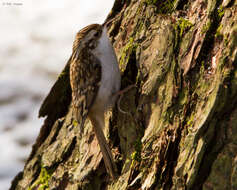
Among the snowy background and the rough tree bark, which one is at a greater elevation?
the snowy background

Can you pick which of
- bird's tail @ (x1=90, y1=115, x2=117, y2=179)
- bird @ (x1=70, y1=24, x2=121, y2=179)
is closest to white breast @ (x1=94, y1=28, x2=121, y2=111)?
bird @ (x1=70, y1=24, x2=121, y2=179)

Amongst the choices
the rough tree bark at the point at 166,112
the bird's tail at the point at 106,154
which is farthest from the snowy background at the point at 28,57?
the bird's tail at the point at 106,154

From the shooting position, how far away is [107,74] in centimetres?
278

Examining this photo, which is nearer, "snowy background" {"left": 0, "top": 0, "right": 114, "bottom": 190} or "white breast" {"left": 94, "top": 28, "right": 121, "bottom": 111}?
"white breast" {"left": 94, "top": 28, "right": 121, "bottom": 111}

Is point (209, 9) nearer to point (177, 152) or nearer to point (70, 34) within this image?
point (177, 152)

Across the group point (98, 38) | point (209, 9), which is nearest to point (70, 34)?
point (98, 38)

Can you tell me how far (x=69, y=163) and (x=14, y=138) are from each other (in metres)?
1.11

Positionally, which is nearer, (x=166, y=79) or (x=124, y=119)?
(x=166, y=79)

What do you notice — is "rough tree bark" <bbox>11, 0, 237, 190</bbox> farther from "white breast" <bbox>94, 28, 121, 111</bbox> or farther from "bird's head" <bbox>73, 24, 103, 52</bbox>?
"bird's head" <bbox>73, 24, 103, 52</bbox>

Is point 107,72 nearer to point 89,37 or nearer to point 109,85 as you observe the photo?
point 109,85

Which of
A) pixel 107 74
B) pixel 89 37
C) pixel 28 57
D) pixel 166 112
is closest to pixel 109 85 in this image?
pixel 107 74

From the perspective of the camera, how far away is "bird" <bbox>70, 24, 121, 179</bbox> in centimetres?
278

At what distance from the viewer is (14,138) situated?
4000 millimetres

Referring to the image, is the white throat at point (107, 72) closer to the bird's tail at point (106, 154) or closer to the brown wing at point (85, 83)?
the brown wing at point (85, 83)
